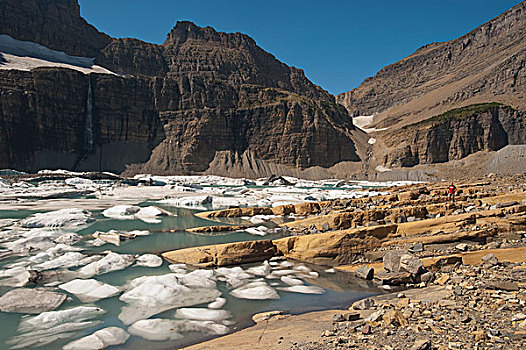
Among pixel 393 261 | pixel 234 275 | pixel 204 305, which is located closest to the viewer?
pixel 204 305

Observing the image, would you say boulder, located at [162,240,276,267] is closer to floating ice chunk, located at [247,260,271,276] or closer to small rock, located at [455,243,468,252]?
floating ice chunk, located at [247,260,271,276]

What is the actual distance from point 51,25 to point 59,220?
483 feet

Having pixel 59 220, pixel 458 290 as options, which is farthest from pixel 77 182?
pixel 458 290

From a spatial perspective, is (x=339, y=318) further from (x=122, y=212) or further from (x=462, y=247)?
(x=122, y=212)

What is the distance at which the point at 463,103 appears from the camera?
123 meters

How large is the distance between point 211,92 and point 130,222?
289ft

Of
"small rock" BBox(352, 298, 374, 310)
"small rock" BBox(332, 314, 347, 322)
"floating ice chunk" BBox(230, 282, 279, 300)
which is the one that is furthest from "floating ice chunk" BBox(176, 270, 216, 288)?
"small rock" BBox(332, 314, 347, 322)

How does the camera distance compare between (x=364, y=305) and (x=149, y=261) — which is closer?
(x=364, y=305)

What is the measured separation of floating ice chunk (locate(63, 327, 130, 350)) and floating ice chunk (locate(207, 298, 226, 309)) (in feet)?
6.87

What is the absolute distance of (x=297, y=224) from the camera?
18.5 metres

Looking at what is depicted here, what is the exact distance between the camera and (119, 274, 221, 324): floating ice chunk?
24.9ft

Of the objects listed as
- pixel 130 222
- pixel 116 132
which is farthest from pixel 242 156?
pixel 130 222

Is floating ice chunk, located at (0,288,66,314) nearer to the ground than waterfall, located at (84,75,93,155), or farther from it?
nearer to the ground

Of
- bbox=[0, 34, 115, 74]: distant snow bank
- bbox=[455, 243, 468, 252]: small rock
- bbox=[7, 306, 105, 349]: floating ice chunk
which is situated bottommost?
bbox=[7, 306, 105, 349]: floating ice chunk
